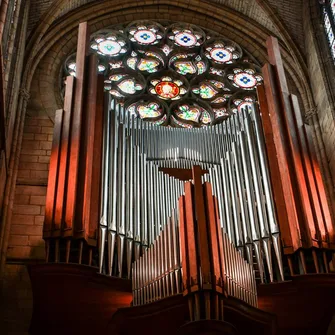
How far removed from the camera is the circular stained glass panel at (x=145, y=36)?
49.1 feet

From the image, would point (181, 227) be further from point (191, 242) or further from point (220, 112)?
point (220, 112)

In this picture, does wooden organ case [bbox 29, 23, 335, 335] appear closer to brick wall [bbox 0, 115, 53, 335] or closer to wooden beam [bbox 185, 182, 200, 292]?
wooden beam [bbox 185, 182, 200, 292]

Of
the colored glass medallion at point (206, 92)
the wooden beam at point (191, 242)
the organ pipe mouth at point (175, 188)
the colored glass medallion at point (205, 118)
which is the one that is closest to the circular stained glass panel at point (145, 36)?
the colored glass medallion at point (206, 92)

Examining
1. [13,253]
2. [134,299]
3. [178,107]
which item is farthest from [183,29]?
[134,299]

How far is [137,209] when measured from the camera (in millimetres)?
9656

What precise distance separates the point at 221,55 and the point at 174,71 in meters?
1.30

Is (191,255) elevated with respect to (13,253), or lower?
lower

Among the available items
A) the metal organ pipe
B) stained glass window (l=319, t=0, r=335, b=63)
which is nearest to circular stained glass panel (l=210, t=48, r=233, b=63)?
stained glass window (l=319, t=0, r=335, b=63)

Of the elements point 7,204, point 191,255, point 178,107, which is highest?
point 178,107

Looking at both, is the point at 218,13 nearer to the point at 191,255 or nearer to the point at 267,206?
the point at 267,206

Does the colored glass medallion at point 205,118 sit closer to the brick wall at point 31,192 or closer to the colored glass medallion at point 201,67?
the colored glass medallion at point 201,67

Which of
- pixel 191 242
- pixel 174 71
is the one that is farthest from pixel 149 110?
pixel 191 242

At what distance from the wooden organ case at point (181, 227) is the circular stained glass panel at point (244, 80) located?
2895 mm

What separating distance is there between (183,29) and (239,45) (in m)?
1.42
